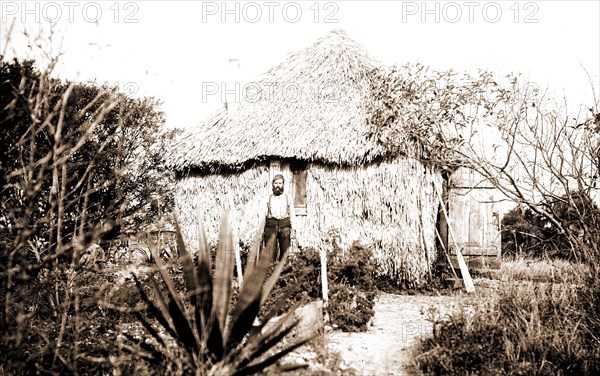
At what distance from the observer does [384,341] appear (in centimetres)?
560

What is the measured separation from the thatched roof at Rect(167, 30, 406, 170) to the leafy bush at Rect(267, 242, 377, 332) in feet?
6.41

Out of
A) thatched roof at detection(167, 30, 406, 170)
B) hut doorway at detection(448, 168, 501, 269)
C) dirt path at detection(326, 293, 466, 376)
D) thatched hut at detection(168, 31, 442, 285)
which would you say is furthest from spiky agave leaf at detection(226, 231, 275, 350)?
hut doorway at detection(448, 168, 501, 269)

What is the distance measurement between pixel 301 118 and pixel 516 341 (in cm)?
607

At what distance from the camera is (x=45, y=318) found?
6340 millimetres

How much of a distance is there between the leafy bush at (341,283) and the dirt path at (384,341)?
213 mm

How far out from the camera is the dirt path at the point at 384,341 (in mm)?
4883

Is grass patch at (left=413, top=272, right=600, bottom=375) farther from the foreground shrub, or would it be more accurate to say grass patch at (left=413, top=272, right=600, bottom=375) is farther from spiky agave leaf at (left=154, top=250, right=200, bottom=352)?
spiky agave leaf at (left=154, top=250, right=200, bottom=352)

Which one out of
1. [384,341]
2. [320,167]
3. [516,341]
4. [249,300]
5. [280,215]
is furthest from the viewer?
[320,167]

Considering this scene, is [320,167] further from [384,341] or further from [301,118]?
[384,341]

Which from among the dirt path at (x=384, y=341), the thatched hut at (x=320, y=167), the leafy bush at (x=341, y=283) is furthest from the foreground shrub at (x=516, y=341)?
the thatched hut at (x=320, y=167)

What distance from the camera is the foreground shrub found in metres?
4.48

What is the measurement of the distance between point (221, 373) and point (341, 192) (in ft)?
20.0

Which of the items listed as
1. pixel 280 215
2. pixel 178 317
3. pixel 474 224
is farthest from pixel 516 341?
pixel 474 224

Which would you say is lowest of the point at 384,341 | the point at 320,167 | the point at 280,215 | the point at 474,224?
the point at 384,341
